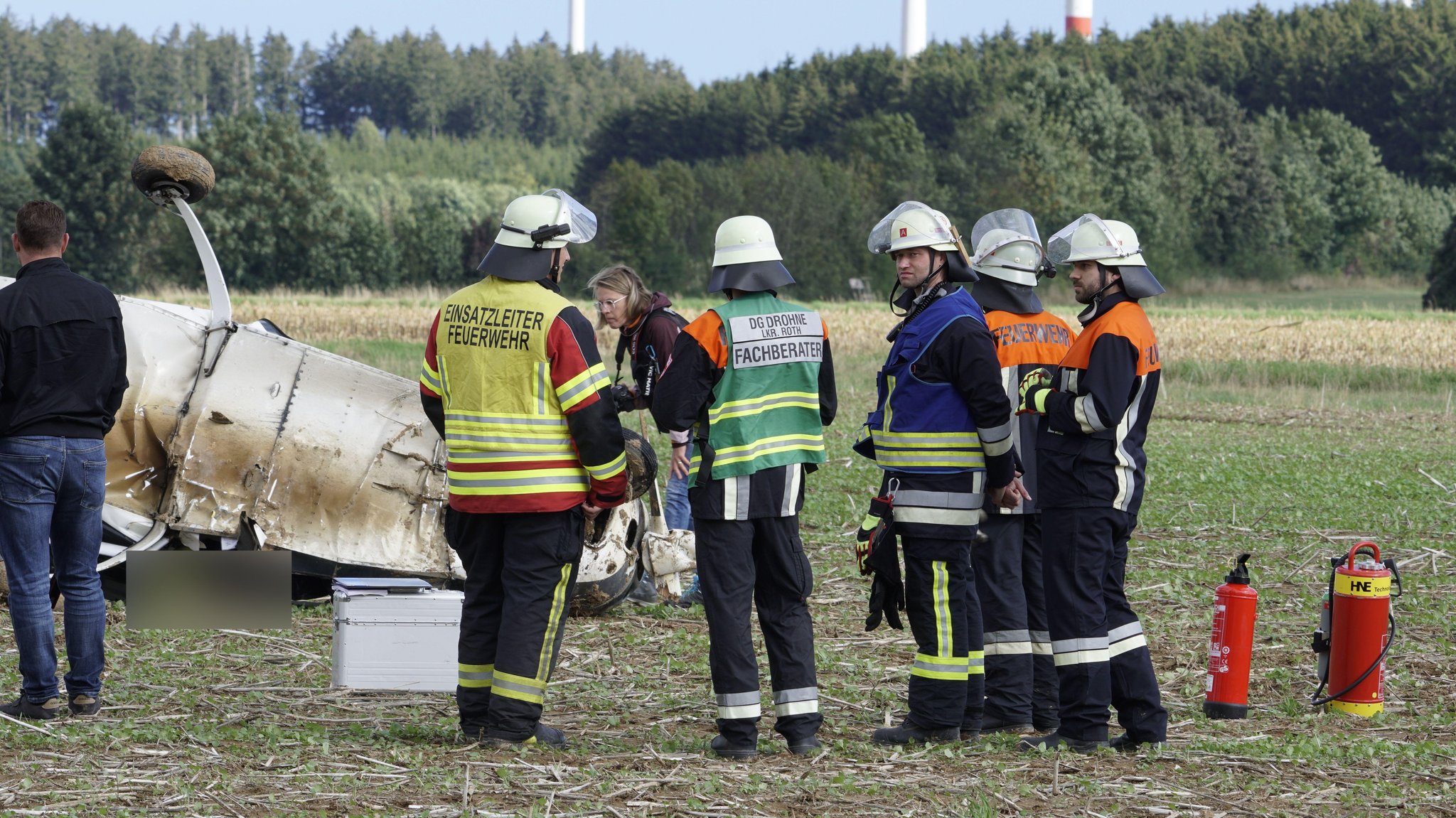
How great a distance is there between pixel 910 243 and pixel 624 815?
2.47 metres

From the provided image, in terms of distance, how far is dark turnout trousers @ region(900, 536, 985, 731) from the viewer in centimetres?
557

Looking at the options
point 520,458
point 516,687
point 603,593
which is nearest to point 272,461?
point 603,593

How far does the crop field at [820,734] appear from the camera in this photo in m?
4.73

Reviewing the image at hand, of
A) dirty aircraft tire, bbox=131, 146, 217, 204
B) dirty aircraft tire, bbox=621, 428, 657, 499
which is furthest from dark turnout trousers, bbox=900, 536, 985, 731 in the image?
dirty aircraft tire, bbox=131, 146, 217, 204

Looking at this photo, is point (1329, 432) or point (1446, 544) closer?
point (1446, 544)

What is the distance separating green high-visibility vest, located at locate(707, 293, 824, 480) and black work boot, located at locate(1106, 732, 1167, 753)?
64.3 inches

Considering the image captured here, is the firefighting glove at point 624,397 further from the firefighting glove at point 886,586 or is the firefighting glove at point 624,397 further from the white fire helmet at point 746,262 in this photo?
the firefighting glove at point 886,586

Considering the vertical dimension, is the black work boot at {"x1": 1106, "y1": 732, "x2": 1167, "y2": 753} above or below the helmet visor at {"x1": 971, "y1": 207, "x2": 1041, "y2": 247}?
below

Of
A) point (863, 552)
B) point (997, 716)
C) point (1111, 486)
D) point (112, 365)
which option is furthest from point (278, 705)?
point (1111, 486)

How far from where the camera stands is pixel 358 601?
20.4 feet

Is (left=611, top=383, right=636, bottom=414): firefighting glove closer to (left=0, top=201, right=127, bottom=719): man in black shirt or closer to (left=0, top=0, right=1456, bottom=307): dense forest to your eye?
(left=0, top=201, right=127, bottom=719): man in black shirt

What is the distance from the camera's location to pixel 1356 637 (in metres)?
6.17

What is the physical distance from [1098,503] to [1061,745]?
36.7 inches

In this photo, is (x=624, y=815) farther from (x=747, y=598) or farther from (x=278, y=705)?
(x=278, y=705)
